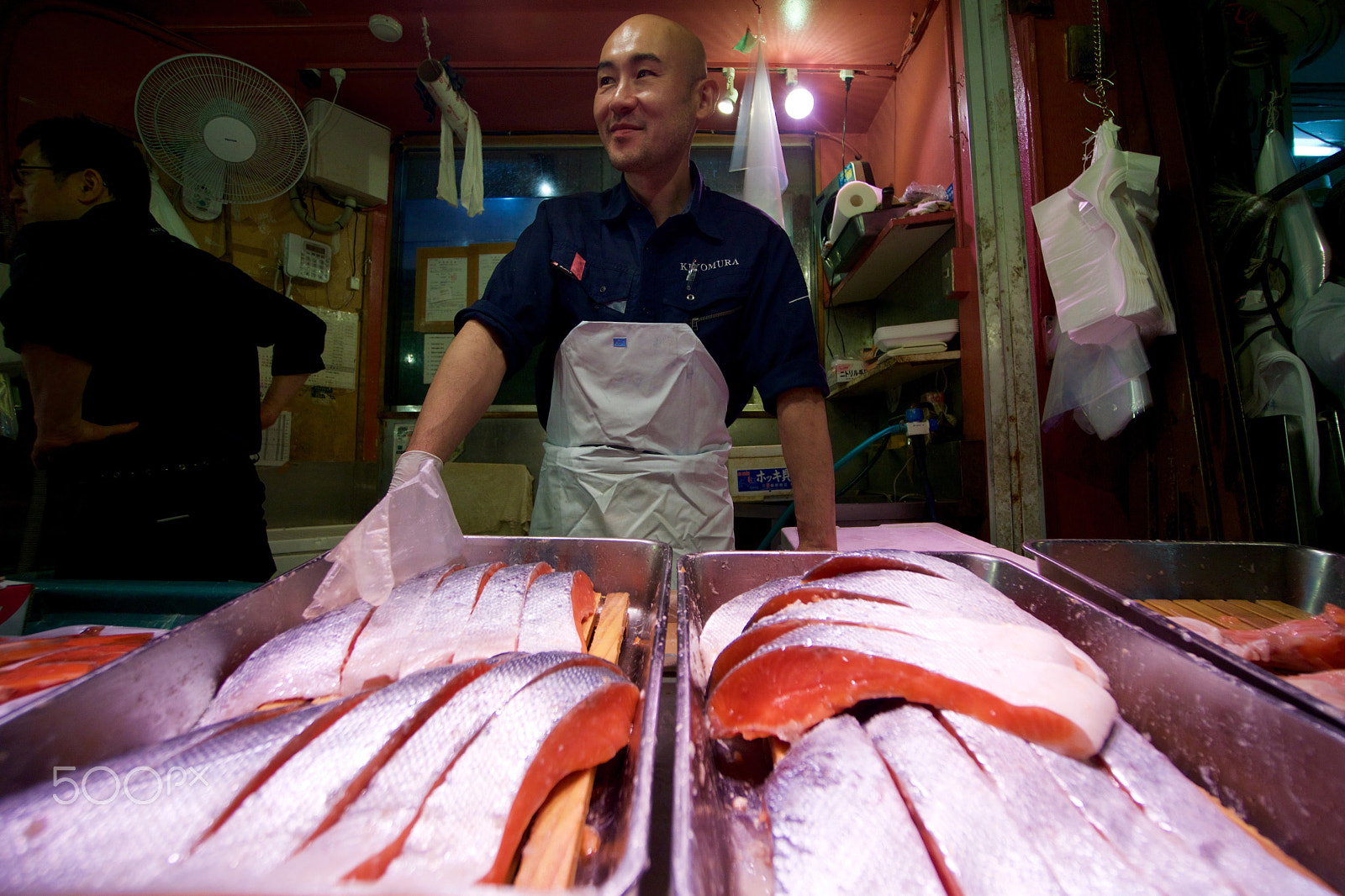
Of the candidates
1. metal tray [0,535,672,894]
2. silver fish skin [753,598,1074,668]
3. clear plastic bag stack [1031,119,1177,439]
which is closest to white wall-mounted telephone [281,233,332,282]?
metal tray [0,535,672,894]

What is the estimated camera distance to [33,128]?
212 cm

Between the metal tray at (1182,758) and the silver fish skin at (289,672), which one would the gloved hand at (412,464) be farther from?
the metal tray at (1182,758)

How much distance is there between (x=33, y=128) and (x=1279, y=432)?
18.2 ft

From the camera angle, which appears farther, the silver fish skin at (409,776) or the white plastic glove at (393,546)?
the white plastic glove at (393,546)

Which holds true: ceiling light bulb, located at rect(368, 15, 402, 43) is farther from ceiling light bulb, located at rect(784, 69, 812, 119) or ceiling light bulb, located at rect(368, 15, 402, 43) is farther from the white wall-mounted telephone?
ceiling light bulb, located at rect(784, 69, 812, 119)

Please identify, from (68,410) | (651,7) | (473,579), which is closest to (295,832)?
(473,579)

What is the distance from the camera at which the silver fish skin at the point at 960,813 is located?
422 mm

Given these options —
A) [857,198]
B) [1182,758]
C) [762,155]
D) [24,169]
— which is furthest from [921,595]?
[24,169]

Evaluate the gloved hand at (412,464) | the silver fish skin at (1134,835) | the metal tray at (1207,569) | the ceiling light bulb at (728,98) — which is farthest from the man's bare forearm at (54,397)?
the ceiling light bulb at (728,98)

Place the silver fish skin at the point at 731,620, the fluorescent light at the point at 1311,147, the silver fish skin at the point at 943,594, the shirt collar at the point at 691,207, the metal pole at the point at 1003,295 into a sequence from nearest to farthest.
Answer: the silver fish skin at the point at 943,594 → the silver fish skin at the point at 731,620 → the shirt collar at the point at 691,207 → the metal pole at the point at 1003,295 → the fluorescent light at the point at 1311,147

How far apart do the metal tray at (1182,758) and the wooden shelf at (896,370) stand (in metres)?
2.54

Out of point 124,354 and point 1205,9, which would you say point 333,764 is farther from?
point 1205,9

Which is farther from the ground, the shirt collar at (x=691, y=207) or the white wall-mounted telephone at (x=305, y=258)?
the white wall-mounted telephone at (x=305, y=258)

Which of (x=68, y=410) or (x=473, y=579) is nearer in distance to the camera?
(x=473, y=579)
